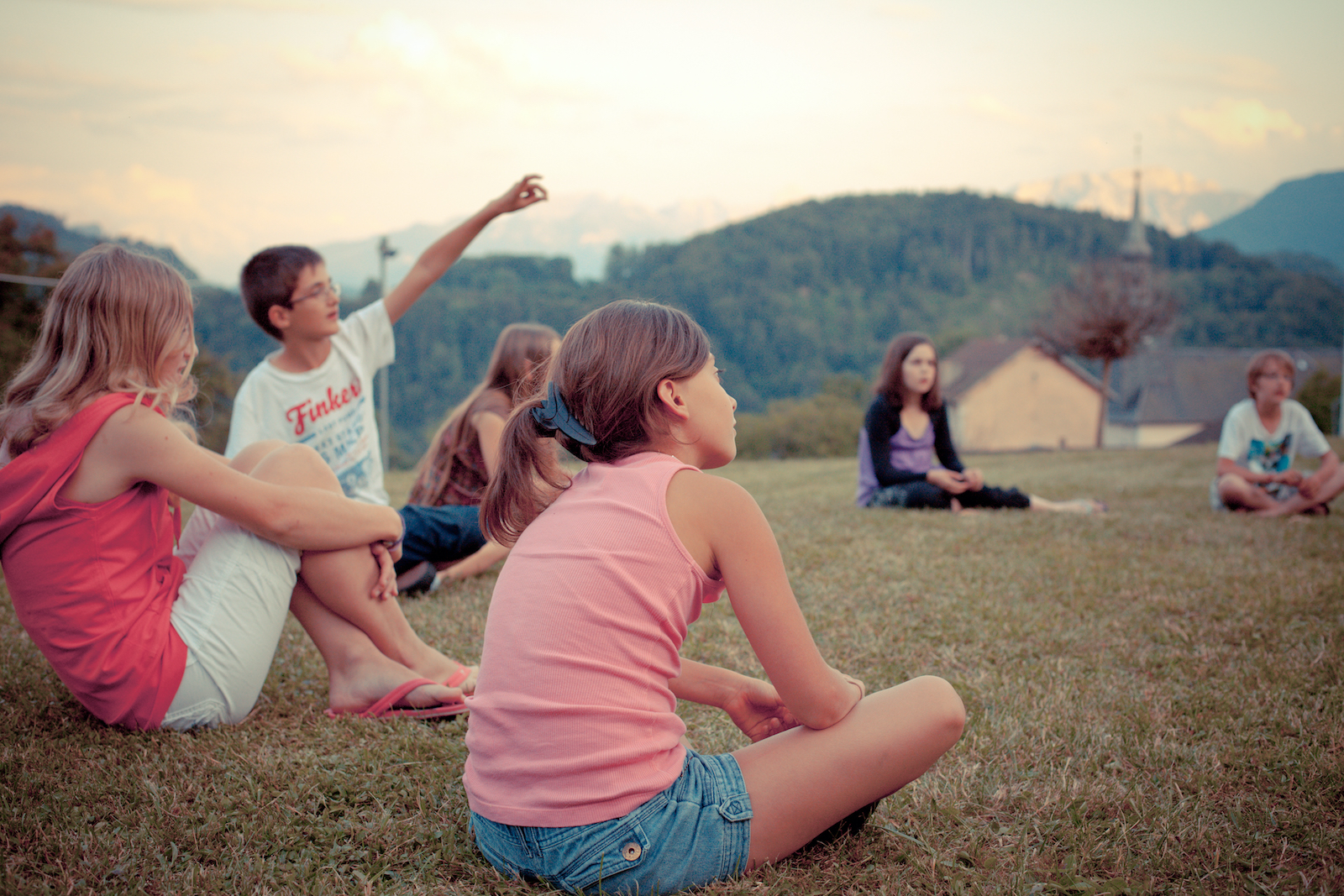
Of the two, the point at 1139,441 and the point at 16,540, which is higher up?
the point at 16,540

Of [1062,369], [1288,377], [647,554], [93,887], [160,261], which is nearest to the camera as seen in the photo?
[647,554]

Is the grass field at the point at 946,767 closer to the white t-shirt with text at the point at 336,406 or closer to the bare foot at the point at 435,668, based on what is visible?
the bare foot at the point at 435,668

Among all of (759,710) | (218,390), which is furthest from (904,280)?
(759,710)

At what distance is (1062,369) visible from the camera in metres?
58.3

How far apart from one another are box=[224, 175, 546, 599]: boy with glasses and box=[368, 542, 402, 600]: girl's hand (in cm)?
130

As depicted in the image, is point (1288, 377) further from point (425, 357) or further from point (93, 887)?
point (425, 357)

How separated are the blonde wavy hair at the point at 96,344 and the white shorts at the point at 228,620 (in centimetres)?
47

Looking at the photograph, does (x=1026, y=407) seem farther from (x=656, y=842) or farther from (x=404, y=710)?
(x=656, y=842)

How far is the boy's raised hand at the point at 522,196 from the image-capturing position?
12.7 ft

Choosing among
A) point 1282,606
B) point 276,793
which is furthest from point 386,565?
point 1282,606

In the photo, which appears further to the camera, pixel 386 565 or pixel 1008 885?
pixel 386 565

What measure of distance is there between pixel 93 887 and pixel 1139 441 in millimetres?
73725

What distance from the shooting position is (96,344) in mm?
2455

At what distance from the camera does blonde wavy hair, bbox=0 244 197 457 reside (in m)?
2.37
